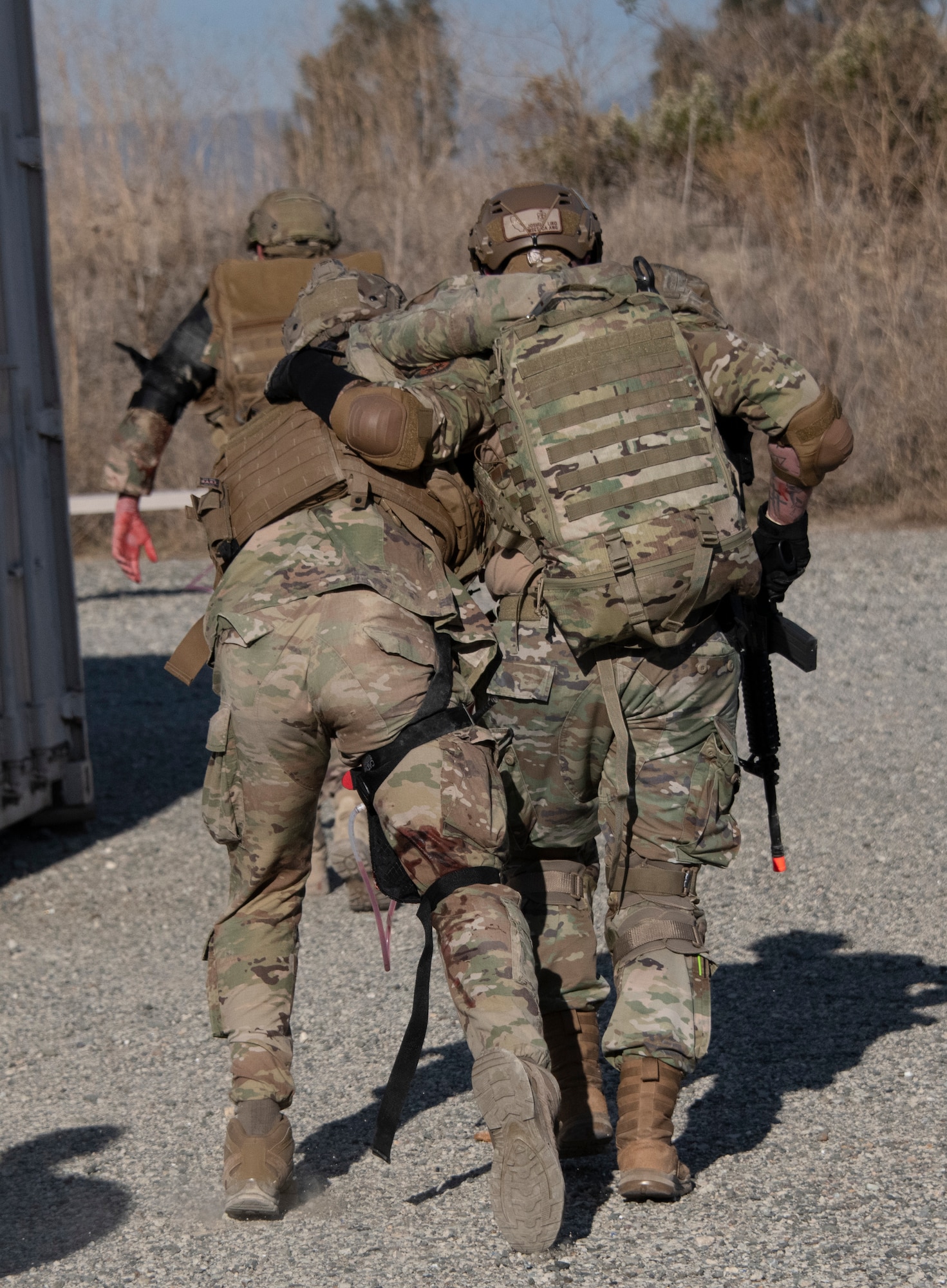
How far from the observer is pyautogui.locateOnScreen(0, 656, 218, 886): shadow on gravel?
20.7 feet

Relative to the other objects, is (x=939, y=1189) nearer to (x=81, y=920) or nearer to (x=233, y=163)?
(x=81, y=920)

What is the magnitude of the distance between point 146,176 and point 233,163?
1.19 meters

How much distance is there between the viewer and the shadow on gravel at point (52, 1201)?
302 cm

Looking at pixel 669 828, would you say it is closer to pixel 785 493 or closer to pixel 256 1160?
pixel 785 493

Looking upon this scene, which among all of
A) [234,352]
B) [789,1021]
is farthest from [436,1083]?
[234,352]

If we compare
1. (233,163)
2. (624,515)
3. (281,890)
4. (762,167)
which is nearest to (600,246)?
(624,515)

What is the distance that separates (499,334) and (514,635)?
585 millimetres

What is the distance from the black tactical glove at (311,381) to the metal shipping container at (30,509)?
2.96 meters

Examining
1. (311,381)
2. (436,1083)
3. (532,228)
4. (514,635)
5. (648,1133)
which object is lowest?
(436,1083)

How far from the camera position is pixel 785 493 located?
321 cm

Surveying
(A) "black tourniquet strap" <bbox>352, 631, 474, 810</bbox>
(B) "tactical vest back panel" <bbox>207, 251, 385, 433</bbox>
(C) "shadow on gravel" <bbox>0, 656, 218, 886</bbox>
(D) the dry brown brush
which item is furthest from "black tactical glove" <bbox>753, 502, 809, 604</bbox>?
(D) the dry brown brush

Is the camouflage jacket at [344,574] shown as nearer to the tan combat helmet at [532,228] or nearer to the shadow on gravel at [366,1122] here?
the tan combat helmet at [532,228]

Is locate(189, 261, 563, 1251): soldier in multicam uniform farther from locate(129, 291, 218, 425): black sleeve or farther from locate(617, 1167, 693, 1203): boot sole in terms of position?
locate(129, 291, 218, 425): black sleeve

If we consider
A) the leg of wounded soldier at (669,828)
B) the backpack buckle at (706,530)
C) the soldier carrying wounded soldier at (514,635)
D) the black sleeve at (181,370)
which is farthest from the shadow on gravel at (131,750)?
the backpack buckle at (706,530)
